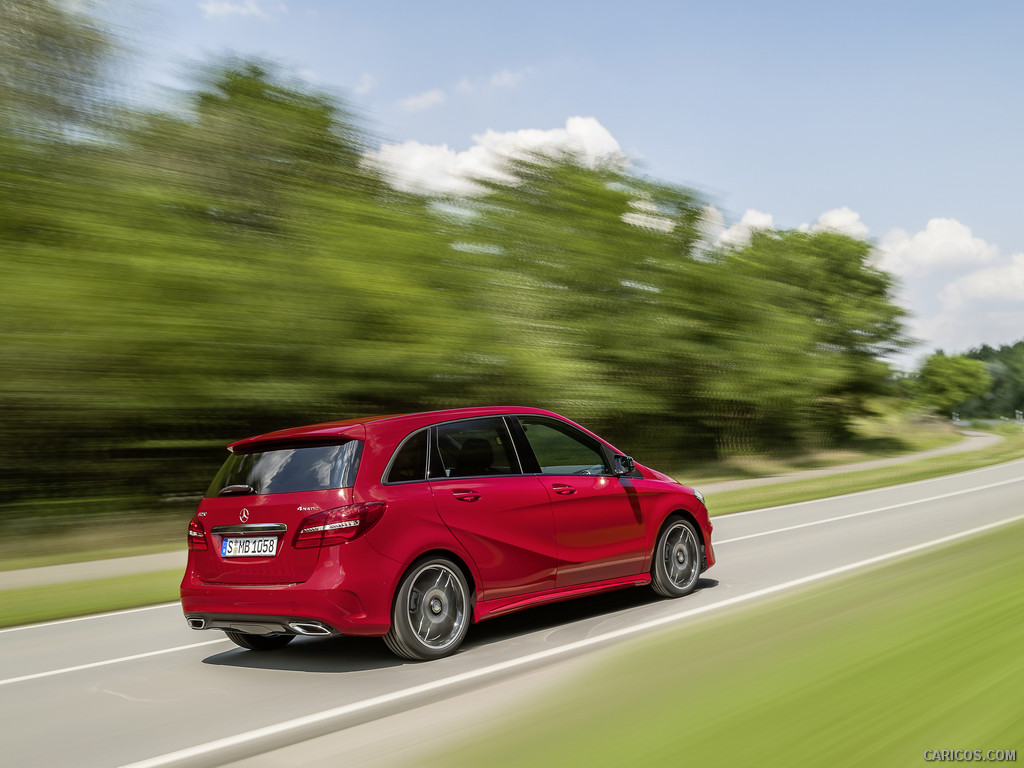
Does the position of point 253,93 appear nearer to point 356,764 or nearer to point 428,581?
point 428,581

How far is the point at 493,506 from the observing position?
6.80m

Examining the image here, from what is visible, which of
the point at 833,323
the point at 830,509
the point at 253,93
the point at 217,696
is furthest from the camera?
the point at 833,323

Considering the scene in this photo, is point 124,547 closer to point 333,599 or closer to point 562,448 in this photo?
point 562,448

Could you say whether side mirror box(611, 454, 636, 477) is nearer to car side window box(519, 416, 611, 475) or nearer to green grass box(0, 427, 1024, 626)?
car side window box(519, 416, 611, 475)

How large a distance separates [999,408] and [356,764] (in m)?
177

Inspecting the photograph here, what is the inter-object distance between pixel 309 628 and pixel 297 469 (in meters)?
1.03

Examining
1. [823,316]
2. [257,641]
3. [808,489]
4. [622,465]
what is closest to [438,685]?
[257,641]

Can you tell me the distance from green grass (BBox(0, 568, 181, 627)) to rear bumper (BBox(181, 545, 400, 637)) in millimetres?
4625

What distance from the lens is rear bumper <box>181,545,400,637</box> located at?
5961mm

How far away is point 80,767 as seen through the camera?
4621mm

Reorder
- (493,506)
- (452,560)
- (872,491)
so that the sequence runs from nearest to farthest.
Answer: (452,560) → (493,506) → (872,491)

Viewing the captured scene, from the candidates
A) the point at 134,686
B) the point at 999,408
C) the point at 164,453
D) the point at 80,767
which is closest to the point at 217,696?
the point at 134,686

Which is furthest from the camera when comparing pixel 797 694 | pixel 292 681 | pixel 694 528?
pixel 694 528

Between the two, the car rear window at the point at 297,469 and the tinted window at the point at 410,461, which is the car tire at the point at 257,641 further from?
Answer: the tinted window at the point at 410,461
